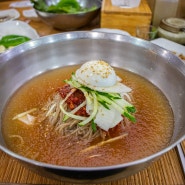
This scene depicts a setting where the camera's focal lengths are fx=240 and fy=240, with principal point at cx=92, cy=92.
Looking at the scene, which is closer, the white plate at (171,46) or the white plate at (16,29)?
the white plate at (171,46)

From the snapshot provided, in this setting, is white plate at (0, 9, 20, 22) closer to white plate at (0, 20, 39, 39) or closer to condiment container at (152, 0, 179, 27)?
white plate at (0, 20, 39, 39)

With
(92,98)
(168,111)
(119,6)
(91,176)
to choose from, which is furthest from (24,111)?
(119,6)

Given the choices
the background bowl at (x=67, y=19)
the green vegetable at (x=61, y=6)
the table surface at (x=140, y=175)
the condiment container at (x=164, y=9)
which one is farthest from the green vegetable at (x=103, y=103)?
the condiment container at (x=164, y=9)

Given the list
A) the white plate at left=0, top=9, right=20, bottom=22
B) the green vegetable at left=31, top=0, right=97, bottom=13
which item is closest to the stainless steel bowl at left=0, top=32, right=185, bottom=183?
the green vegetable at left=31, top=0, right=97, bottom=13

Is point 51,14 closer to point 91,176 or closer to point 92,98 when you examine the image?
point 92,98

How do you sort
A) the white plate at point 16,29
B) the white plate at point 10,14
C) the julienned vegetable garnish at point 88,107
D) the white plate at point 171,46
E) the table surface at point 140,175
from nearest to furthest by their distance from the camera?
the table surface at point 140,175 < the julienned vegetable garnish at point 88,107 < the white plate at point 171,46 < the white plate at point 16,29 < the white plate at point 10,14

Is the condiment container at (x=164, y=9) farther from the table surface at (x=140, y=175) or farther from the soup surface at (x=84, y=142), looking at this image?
the table surface at (x=140, y=175)
